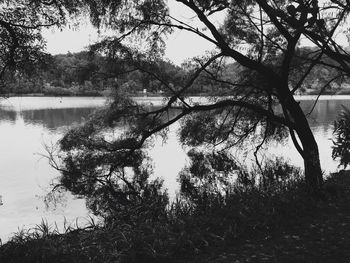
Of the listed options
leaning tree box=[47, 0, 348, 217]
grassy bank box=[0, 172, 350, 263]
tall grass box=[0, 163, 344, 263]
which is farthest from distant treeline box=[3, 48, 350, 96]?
Answer: grassy bank box=[0, 172, 350, 263]

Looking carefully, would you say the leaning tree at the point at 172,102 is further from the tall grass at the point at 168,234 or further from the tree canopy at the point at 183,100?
the tall grass at the point at 168,234

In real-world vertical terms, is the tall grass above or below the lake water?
above

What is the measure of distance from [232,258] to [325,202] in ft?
9.43

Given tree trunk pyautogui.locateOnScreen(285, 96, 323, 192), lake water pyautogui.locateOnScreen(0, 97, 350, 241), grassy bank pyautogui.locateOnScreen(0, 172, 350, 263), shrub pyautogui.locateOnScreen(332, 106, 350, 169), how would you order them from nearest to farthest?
shrub pyautogui.locateOnScreen(332, 106, 350, 169) < grassy bank pyautogui.locateOnScreen(0, 172, 350, 263) < tree trunk pyautogui.locateOnScreen(285, 96, 323, 192) < lake water pyautogui.locateOnScreen(0, 97, 350, 241)

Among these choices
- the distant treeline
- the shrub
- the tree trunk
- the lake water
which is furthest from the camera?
the lake water

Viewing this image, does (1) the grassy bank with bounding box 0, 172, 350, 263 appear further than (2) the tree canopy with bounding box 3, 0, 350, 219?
No

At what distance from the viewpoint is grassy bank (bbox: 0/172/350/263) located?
3941 mm

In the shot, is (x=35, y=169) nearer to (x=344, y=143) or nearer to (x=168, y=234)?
(x=168, y=234)

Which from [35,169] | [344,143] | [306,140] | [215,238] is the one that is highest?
[344,143]

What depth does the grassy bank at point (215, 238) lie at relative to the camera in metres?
3.94

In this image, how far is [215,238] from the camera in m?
4.55

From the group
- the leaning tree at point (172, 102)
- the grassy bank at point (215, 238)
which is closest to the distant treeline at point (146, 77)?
the leaning tree at point (172, 102)

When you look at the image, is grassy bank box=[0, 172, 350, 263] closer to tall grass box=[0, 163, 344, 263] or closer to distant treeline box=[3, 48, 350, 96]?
tall grass box=[0, 163, 344, 263]

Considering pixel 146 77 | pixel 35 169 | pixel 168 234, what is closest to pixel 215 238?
pixel 168 234
